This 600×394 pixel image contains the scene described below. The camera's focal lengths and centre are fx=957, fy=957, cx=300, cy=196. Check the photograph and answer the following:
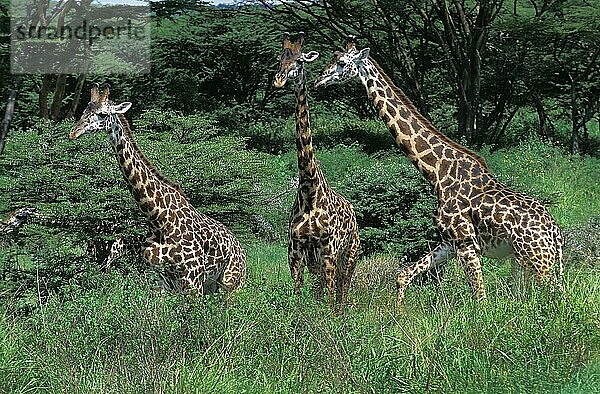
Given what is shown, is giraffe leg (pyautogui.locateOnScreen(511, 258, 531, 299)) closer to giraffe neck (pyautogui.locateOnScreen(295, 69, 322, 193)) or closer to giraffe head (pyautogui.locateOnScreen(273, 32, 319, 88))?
giraffe neck (pyautogui.locateOnScreen(295, 69, 322, 193))

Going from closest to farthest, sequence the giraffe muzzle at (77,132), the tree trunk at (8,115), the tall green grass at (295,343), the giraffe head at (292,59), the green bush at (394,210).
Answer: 1. the tall green grass at (295,343)
2. the giraffe muzzle at (77,132)
3. the giraffe head at (292,59)
4. the green bush at (394,210)
5. the tree trunk at (8,115)

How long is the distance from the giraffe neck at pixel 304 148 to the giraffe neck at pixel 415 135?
0.83 metres

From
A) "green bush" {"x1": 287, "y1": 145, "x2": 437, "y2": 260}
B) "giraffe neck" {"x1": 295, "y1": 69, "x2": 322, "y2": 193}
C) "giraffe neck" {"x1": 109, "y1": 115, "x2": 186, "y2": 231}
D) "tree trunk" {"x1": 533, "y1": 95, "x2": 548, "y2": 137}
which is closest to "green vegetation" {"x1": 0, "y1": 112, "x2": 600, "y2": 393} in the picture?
"giraffe neck" {"x1": 109, "y1": 115, "x2": 186, "y2": 231}

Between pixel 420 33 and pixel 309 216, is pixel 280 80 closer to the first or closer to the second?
pixel 309 216

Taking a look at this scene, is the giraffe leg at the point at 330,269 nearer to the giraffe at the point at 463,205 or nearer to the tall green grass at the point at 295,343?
the tall green grass at the point at 295,343

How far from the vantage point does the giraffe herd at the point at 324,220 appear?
841 centimetres

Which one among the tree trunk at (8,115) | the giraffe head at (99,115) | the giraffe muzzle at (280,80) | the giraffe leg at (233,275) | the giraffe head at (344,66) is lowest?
the tree trunk at (8,115)

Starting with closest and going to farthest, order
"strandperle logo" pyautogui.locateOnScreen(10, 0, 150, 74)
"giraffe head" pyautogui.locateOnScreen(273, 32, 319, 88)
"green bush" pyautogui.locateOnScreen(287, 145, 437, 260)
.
A: "giraffe head" pyautogui.locateOnScreen(273, 32, 319, 88)
"green bush" pyautogui.locateOnScreen(287, 145, 437, 260)
"strandperle logo" pyautogui.locateOnScreen(10, 0, 150, 74)

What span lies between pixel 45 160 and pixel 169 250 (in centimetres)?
323

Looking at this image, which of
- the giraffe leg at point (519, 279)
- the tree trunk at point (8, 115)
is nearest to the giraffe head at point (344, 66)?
the giraffe leg at point (519, 279)

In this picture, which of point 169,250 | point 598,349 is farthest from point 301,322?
point 598,349

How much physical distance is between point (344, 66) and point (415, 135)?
3.11 feet

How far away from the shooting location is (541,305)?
25.3 ft

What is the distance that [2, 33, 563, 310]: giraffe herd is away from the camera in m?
8.41
